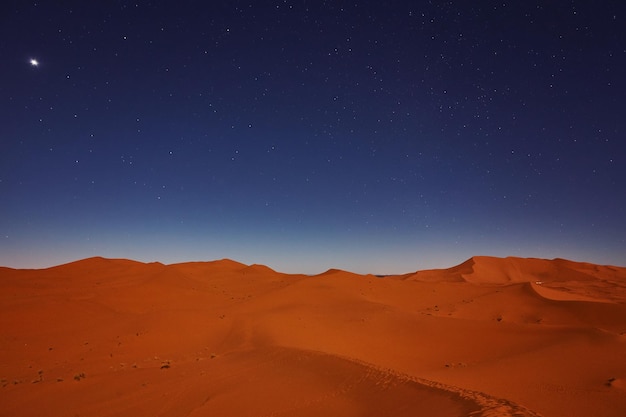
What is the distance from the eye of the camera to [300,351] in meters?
12.8

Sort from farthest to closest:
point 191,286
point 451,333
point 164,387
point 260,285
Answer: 1. point 260,285
2. point 191,286
3. point 451,333
4. point 164,387

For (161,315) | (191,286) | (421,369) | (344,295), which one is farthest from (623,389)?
(191,286)

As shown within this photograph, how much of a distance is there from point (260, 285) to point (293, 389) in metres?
28.9

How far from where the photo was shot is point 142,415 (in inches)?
351

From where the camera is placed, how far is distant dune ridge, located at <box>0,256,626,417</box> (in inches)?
349

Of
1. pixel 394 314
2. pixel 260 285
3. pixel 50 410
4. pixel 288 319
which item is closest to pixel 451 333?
pixel 394 314

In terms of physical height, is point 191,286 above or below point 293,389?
above

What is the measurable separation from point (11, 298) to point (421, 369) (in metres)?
28.5

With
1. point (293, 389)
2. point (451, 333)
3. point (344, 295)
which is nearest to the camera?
point (293, 389)

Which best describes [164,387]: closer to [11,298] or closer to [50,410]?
[50,410]

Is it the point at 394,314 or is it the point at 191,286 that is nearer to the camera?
the point at 394,314

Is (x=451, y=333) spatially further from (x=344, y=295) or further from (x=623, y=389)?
(x=344, y=295)

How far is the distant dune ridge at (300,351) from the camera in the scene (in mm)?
8867

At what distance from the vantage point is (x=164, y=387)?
1080cm
